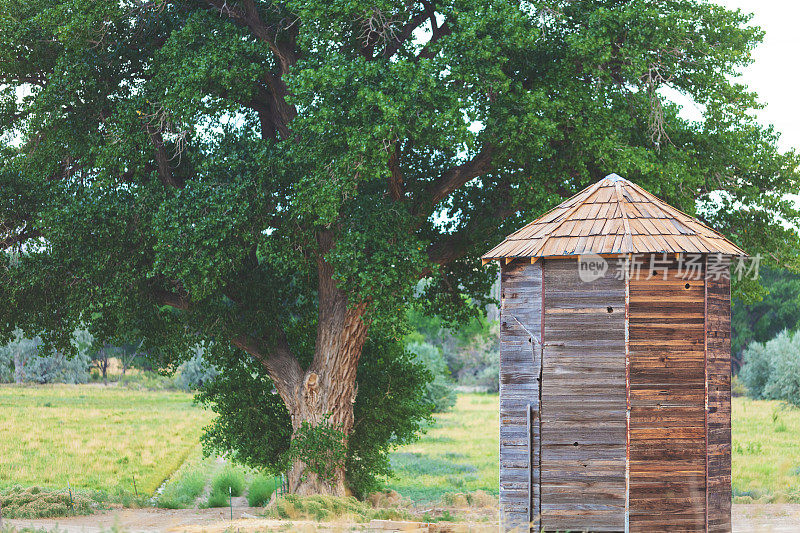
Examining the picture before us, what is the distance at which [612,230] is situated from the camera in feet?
39.7

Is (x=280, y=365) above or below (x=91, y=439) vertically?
above

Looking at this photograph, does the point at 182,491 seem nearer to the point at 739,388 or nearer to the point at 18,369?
the point at 18,369

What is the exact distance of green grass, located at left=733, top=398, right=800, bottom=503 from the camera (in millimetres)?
19781

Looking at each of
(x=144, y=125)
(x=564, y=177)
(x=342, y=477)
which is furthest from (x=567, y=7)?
(x=342, y=477)

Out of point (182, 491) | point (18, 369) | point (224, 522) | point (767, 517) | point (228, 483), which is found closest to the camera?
point (224, 522)

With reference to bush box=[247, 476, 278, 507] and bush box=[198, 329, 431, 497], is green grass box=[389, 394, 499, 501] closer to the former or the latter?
bush box=[198, 329, 431, 497]

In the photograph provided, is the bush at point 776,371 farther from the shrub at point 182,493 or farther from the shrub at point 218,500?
the shrub at point 218,500

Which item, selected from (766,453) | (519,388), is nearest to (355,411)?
(519,388)

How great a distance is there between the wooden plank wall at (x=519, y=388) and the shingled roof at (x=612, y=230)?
46cm

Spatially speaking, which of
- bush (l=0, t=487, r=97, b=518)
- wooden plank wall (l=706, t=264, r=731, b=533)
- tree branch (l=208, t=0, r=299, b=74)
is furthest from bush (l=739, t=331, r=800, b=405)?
bush (l=0, t=487, r=97, b=518)

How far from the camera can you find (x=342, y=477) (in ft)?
55.2

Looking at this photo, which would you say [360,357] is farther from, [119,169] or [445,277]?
[119,169]

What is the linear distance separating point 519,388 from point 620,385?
156cm

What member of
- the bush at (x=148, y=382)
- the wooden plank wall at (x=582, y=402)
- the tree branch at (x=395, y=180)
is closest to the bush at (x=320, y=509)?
the wooden plank wall at (x=582, y=402)
